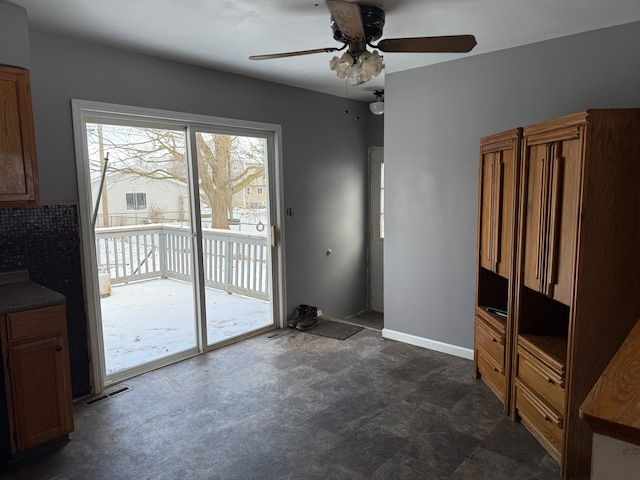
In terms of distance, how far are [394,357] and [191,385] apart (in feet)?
5.47

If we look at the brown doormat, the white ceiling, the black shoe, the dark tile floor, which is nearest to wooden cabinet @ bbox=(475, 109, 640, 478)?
the dark tile floor

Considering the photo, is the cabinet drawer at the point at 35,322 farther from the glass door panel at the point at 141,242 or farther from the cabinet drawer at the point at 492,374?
the cabinet drawer at the point at 492,374

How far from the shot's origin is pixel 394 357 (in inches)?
148

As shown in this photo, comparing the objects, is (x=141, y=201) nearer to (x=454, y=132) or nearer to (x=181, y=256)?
(x=181, y=256)

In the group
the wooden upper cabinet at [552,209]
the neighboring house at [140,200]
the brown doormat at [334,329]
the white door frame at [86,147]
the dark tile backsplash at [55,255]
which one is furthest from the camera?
the brown doormat at [334,329]

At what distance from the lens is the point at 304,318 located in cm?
457

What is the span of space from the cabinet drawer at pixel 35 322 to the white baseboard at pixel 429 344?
2.75 metres

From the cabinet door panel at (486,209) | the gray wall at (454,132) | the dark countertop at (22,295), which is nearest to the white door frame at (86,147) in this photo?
the dark countertop at (22,295)

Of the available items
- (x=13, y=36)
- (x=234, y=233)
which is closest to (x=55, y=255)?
(x=13, y=36)

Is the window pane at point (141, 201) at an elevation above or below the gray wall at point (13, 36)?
below

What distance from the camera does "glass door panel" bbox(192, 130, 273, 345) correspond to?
12.9 ft

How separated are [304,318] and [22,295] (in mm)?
2634

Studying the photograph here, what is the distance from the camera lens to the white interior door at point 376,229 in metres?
5.48

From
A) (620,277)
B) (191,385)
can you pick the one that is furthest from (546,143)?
(191,385)
